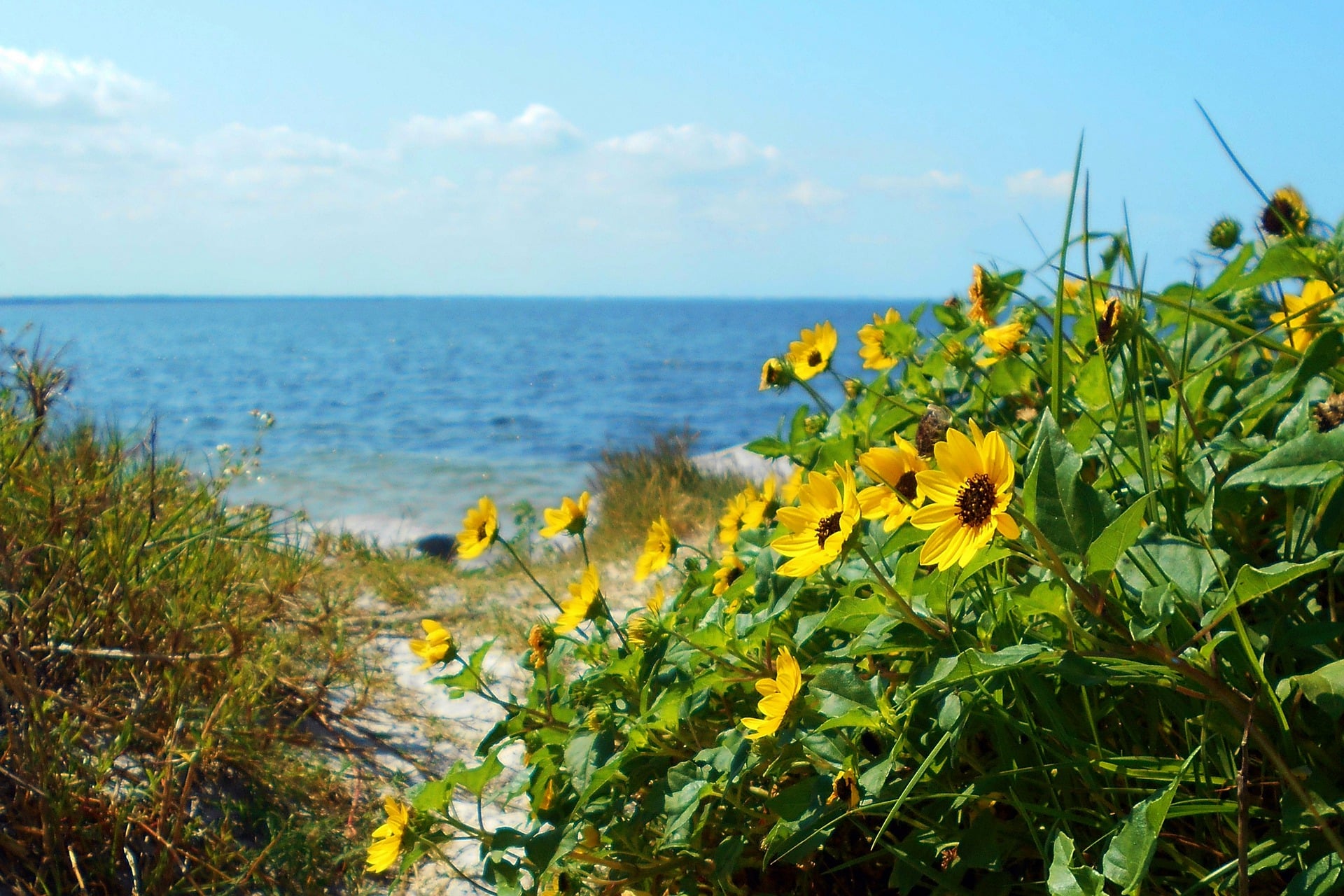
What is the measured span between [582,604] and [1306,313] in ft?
3.31

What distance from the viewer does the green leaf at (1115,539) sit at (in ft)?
2.56

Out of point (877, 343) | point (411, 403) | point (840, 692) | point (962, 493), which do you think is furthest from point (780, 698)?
point (411, 403)

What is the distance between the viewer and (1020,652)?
86 centimetres

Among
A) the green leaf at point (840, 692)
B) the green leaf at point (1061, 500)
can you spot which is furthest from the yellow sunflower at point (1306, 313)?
the green leaf at point (840, 692)

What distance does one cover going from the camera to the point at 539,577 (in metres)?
4.41

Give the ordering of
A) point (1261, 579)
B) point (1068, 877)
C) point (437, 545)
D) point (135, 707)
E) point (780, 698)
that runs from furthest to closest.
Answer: point (437, 545)
point (135, 707)
point (780, 698)
point (1068, 877)
point (1261, 579)

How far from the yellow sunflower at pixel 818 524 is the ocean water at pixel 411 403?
0.91 m

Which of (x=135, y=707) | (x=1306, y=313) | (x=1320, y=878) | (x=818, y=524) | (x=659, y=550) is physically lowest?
(x=135, y=707)

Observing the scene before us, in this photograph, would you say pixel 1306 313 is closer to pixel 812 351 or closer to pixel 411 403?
pixel 812 351

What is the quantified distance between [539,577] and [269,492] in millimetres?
7218

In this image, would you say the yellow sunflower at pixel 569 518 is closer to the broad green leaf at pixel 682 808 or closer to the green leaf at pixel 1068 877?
the broad green leaf at pixel 682 808

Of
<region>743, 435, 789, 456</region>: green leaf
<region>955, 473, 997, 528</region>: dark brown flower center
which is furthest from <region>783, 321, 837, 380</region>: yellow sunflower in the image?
<region>955, 473, 997, 528</region>: dark brown flower center

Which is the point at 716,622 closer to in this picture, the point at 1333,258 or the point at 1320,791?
the point at 1320,791

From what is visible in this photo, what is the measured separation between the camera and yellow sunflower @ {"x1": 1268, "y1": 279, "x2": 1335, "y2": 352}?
3.75ft
